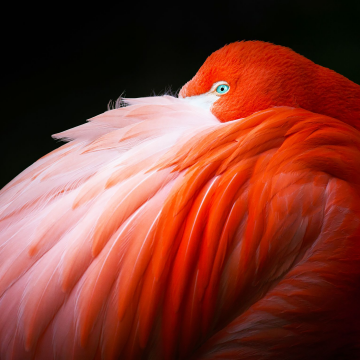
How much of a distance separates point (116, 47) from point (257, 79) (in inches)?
22.5

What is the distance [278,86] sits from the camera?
77 cm

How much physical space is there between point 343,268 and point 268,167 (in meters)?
0.21

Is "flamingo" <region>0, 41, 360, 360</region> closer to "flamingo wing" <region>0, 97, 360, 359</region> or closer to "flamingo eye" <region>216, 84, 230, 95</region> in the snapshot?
"flamingo wing" <region>0, 97, 360, 359</region>

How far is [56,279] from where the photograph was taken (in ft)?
1.83

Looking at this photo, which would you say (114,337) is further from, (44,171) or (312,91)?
(312,91)

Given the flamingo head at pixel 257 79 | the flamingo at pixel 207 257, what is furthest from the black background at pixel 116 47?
the flamingo at pixel 207 257

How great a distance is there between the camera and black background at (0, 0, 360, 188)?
104cm

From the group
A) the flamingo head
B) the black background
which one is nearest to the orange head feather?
the flamingo head

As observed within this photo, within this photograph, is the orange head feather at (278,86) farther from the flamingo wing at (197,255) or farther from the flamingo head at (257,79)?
the flamingo wing at (197,255)

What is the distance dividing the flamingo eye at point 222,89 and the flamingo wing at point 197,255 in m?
0.24

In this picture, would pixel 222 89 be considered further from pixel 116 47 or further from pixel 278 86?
pixel 116 47

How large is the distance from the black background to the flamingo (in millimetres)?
541

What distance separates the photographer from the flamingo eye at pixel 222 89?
0.84 m

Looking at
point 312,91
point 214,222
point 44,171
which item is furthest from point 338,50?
point 44,171
